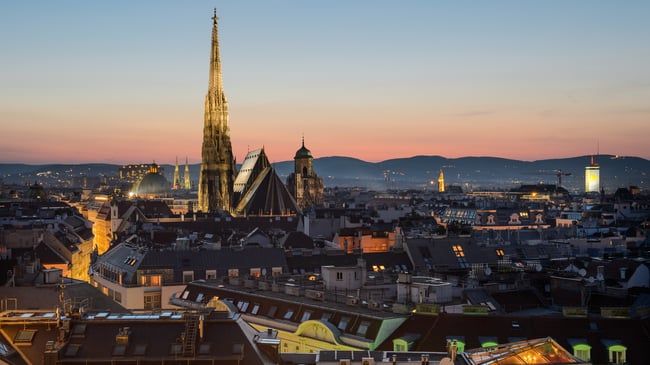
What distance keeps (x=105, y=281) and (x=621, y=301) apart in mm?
43040

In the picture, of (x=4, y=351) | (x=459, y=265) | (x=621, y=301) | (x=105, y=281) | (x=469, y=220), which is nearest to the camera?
(x=4, y=351)

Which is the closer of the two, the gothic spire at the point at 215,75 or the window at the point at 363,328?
the window at the point at 363,328

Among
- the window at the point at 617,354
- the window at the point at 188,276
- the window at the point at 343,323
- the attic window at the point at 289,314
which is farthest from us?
the window at the point at 188,276

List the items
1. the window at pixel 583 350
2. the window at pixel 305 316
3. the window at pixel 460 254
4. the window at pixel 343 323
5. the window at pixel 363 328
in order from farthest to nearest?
1. the window at pixel 460 254
2. the window at pixel 305 316
3. the window at pixel 343 323
4. the window at pixel 363 328
5. the window at pixel 583 350

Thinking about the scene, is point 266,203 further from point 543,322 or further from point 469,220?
A: point 543,322

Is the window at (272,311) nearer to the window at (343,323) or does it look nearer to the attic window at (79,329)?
the window at (343,323)

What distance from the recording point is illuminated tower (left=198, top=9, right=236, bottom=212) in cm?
19300

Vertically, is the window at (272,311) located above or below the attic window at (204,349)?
below

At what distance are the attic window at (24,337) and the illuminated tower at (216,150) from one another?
15603 centimetres

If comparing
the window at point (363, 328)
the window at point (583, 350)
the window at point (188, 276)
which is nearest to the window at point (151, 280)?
the window at point (188, 276)

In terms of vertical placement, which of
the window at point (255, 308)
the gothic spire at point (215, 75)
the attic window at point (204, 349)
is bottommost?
A: the window at point (255, 308)

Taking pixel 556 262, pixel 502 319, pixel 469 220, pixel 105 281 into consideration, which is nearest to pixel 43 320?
pixel 502 319

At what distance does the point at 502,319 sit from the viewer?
159 ft

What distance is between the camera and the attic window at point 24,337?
3566 centimetres
